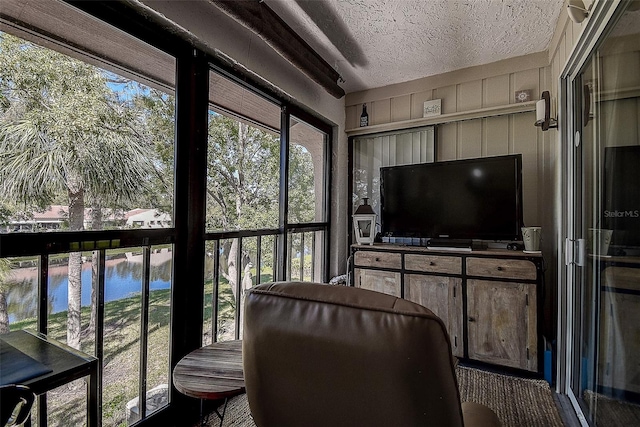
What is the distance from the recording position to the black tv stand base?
256cm

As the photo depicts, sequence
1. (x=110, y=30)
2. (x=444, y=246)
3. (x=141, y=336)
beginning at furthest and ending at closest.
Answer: (x=444, y=246)
(x=141, y=336)
(x=110, y=30)

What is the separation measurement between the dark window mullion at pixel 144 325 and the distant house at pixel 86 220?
15 centimetres

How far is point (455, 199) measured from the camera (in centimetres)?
266

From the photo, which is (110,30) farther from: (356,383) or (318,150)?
(318,150)

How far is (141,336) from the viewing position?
164 centimetres

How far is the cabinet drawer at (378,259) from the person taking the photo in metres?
2.68

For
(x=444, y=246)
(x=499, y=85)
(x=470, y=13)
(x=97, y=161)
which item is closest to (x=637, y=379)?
(x=444, y=246)

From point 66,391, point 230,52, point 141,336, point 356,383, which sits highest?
point 230,52

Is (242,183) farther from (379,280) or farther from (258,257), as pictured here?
(379,280)

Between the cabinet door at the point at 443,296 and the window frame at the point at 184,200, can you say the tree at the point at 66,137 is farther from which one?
the cabinet door at the point at 443,296

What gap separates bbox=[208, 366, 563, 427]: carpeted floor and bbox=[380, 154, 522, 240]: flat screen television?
41.5 inches

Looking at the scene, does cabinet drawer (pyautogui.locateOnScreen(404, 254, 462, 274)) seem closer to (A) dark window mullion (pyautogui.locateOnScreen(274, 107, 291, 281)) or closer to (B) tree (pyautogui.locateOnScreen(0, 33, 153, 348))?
(A) dark window mullion (pyautogui.locateOnScreen(274, 107, 291, 281))

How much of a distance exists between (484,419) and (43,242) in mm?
1658

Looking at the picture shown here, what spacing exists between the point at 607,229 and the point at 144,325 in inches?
94.3
